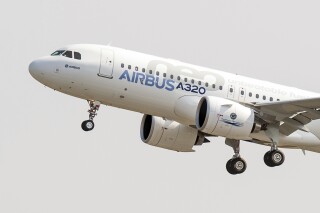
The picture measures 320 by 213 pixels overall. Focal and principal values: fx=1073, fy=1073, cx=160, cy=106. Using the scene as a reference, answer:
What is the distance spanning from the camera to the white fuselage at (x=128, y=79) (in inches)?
1966

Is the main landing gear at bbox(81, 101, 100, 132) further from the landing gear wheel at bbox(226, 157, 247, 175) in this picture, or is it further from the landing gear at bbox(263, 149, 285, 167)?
the landing gear at bbox(263, 149, 285, 167)

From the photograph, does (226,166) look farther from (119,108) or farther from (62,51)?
(62,51)

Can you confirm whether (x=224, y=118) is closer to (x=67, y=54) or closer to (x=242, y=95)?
(x=242, y=95)

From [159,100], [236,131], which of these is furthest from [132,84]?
[236,131]

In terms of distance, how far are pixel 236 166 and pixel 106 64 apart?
8629 mm

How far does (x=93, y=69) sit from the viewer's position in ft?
164

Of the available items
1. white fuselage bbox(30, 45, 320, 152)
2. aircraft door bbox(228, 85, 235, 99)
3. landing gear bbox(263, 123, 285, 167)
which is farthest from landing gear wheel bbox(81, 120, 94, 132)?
landing gear bbox(263, 123, 285, 167)

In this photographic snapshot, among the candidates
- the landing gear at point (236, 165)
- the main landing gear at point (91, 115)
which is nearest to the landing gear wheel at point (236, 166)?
the landing gear at point (236, 165)

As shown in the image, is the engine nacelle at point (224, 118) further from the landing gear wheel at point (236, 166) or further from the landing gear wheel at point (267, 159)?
the landing gear wheel at point (236, 166)

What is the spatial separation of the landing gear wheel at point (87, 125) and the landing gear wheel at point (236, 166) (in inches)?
294

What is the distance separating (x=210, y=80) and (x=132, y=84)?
13.1 feet

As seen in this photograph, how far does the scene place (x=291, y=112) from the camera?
168 ft

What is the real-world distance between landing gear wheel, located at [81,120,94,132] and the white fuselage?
120 cm

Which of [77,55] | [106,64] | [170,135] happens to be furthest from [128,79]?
[170,135]
